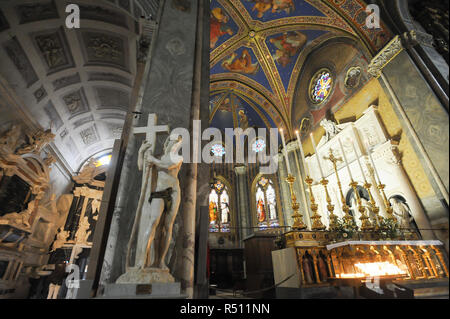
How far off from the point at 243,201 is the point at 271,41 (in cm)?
880

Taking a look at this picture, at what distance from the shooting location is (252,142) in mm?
14844

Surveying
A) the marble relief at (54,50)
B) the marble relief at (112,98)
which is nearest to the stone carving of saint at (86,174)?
the marble relief at (112,98)

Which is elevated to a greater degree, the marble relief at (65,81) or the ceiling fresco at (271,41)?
the ceiling fresco at (271,41)

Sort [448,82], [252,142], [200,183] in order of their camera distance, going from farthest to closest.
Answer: [252,142] → [448,82] → [200,183]

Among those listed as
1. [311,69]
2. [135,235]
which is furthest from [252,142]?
[135,235]

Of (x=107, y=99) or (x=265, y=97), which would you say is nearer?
(x=107, y=99)

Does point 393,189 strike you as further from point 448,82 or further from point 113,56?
point 113,56

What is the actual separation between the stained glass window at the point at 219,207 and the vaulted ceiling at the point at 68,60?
6.89m

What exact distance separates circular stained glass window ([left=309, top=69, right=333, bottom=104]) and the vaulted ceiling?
7.56 meters

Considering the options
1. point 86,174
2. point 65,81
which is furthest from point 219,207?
point 65,81

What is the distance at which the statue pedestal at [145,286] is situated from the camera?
6.51 feet

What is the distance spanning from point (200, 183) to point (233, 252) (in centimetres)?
923

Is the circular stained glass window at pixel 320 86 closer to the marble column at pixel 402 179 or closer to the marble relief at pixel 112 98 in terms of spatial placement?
the marble column at pixel 402 179
